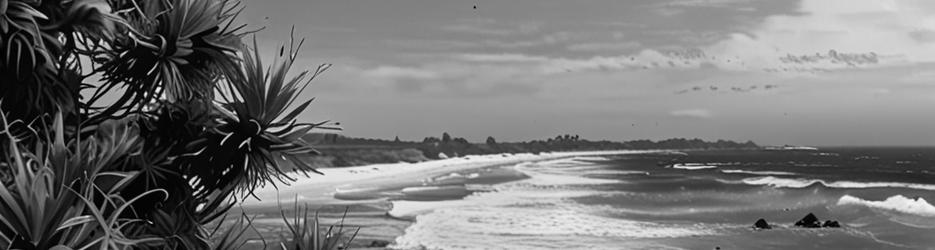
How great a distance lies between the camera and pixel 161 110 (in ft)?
12.3

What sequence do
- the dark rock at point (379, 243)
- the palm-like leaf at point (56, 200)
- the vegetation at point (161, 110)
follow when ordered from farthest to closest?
1. the dark rock at point (379, 243)
2. the vegetation at point (161, 110)
3. the palm-like leaf at point (56, 200)

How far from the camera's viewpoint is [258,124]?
3553 millimetres

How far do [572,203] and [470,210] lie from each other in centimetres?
649

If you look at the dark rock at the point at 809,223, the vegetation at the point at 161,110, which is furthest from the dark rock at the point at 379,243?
the dark rock at the point at 809,223

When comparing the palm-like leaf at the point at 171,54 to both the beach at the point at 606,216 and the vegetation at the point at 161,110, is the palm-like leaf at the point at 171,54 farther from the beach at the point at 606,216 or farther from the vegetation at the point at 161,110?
the beach at the point at 606,216

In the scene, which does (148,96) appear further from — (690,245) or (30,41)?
(690,245)

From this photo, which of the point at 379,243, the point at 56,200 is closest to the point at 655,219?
the point at 379,243

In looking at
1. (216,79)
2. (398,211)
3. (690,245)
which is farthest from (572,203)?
(216,79)

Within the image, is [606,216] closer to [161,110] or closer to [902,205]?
[902,205]

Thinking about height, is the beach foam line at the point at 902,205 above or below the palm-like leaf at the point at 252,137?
below

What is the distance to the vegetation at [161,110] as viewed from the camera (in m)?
3.23

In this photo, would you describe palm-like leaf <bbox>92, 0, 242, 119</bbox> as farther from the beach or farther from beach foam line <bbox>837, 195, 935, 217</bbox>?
beach foam line <bbox>837, 195, 935, 217</bbox>

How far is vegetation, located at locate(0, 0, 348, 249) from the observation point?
10.6 ft

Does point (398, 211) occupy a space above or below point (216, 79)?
below
